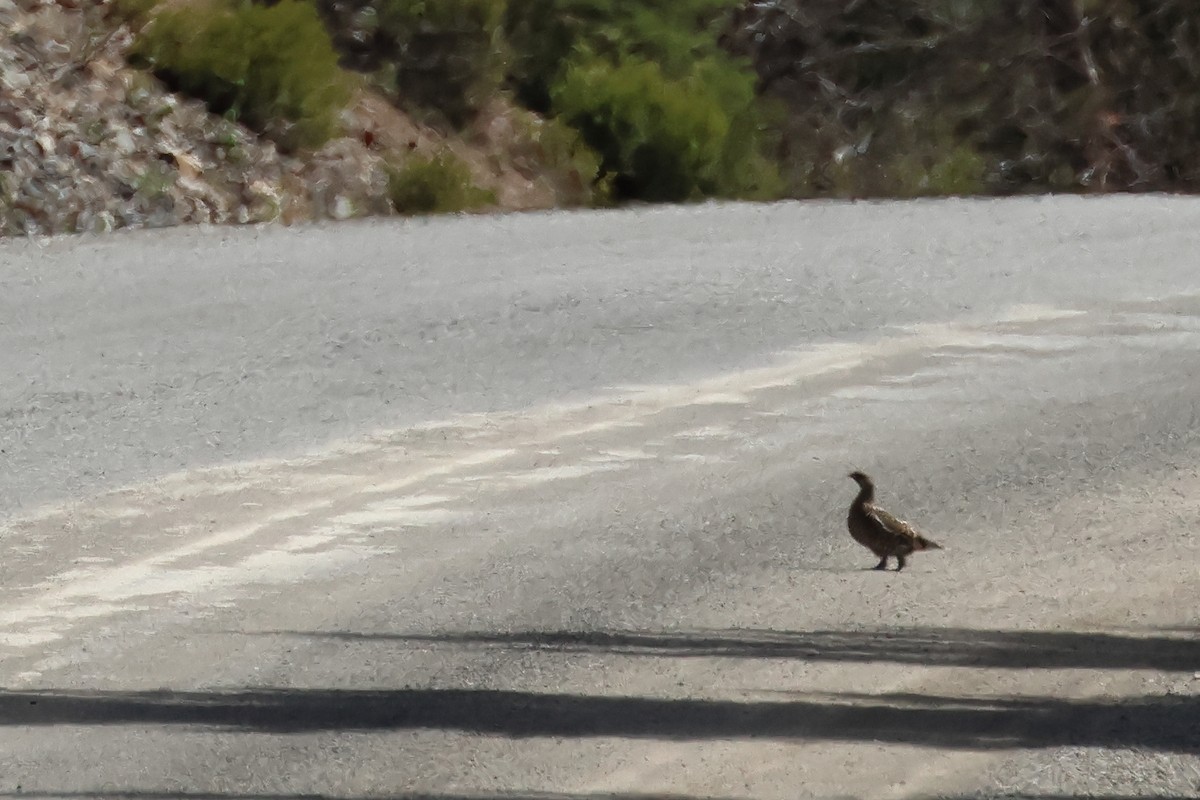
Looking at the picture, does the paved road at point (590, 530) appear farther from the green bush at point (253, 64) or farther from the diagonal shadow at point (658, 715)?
the green bush at point (253, 64)

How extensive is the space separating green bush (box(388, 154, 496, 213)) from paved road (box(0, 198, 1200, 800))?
7935mm

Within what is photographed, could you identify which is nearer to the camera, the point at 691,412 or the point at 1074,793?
the point at 1074,793

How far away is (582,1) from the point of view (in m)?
32.6

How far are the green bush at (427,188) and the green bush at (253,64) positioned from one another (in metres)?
1.05

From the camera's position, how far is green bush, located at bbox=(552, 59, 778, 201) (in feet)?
94.2

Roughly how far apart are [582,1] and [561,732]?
88.7 ft

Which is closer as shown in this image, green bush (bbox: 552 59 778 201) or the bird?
the bird

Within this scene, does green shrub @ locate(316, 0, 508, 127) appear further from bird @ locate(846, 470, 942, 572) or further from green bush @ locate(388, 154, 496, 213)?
bird @ locate(846, 470, 942, 572)

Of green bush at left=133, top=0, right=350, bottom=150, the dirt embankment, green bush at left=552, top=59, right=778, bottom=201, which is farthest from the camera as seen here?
green bush at left=552, top=59, right=778, bottom=201

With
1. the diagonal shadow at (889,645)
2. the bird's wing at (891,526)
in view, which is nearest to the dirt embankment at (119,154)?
the bird's wing at (891,526)

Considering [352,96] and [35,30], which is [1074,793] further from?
[352,96]

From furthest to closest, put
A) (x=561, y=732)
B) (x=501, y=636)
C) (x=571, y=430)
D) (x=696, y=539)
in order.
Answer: (x=571, y=430)
(x=696, y=539)
(x=501, y=636)
(x=561, y=732)

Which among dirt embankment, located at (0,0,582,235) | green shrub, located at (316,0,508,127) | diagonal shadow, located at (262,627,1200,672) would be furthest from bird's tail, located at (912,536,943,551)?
Result: green shrub, located at (316,0,508,127)

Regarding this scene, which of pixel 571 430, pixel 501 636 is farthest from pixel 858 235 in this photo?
pixel 501 636
